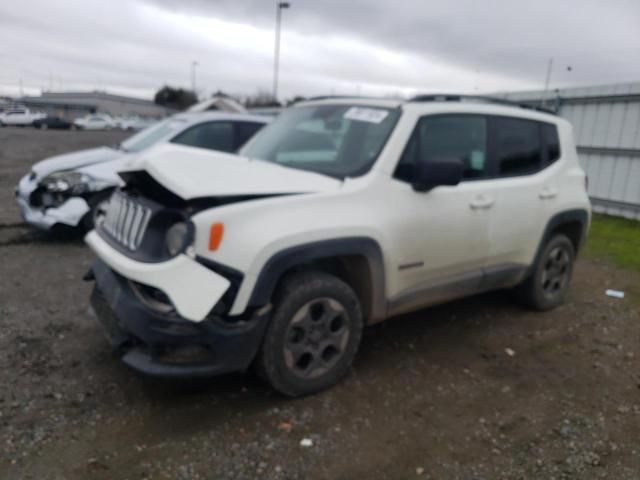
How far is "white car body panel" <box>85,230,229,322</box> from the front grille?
34 cm

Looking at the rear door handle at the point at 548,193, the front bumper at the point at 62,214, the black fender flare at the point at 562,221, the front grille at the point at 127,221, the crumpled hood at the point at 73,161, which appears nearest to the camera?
the front grille at the point at 127,221

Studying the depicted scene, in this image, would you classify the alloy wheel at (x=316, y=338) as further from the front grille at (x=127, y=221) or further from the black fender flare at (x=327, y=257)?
the front grille at (x=127, y=221)

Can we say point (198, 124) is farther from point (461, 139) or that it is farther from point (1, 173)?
point (1, 173)

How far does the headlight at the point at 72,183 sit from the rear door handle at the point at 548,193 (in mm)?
4777

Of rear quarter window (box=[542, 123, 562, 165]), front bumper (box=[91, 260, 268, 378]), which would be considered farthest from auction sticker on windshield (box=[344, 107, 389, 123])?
rear quarter window (box=[542, 123, 562, 165])

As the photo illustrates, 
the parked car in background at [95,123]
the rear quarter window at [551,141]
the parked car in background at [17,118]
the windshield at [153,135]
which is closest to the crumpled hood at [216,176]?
the rear quarter window at [551,141]

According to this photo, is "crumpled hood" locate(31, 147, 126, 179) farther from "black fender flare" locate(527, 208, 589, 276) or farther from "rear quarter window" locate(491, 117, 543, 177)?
"black fender flare" locate(527, 208, 589, 276)

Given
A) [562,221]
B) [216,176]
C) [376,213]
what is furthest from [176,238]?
[562,221]

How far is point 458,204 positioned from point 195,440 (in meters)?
2.40

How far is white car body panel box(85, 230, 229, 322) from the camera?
8.91ft

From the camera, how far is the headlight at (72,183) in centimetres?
627

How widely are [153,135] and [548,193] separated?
5.14m

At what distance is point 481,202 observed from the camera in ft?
13.3

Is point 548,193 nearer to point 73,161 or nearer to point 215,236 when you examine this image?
point 215,236
